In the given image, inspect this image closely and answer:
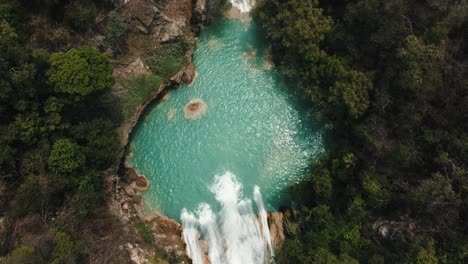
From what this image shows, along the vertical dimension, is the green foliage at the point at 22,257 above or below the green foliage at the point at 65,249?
above

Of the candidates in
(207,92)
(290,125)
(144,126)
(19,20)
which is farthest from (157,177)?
(19,20)

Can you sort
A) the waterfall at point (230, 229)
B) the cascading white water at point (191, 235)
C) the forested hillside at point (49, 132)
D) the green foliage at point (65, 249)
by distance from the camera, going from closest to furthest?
the green foliage at point (65, 249) < the forested hillside at point (49, 132) < the cascading white water at point (191, 235) < the waterfall at point (230, 229)

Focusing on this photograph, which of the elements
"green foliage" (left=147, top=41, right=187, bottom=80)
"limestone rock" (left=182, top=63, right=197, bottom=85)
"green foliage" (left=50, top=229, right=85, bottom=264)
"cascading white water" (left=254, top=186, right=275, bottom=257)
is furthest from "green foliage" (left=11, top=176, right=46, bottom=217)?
"cascading white water" (left=254, top=186, right=275, bottom=257)

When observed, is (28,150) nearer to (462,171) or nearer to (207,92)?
(207,92)

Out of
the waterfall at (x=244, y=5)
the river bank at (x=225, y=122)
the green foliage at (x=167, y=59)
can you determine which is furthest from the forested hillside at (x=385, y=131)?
the green foliage at (x=167, y=59)

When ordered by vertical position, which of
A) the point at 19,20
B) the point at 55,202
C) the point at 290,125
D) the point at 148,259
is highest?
the point at 19,20

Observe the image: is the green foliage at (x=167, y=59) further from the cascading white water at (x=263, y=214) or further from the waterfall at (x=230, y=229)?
the cascading white water at (x=263, y=214)

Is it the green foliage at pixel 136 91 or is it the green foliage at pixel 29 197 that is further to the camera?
the green foliage at pixel 136 91
